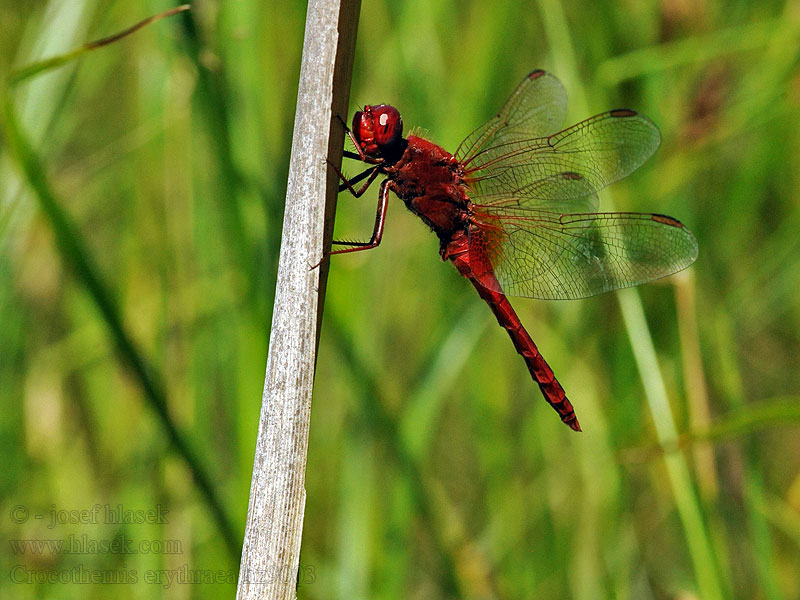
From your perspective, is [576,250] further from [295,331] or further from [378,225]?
[295,331]

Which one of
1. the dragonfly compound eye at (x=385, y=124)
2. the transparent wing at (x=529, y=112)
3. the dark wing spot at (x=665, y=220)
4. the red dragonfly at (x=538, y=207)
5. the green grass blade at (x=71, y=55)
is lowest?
the dark wing spot at (x=665, y=220)

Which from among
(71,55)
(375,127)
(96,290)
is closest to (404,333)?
(375,127)

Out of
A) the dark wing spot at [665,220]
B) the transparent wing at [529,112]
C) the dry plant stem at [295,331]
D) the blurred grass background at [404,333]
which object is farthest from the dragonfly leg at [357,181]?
the dark wing spot at [665,220]

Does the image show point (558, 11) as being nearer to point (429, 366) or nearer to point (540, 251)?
point (540, 251)

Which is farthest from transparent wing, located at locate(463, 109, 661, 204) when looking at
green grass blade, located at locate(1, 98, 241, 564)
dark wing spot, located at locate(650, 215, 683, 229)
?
green grass blade, located at locate(1, 98, 241, 564)

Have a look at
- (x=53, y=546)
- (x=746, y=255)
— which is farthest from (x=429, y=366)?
(x=746, y=255)

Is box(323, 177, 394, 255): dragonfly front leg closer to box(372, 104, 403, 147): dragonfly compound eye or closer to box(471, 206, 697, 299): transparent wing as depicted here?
box(372, 104, 403, 147): dragonfly compound eye

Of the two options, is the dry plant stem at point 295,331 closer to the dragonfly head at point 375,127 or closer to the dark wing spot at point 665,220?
the dragonfly head at point 375,127
